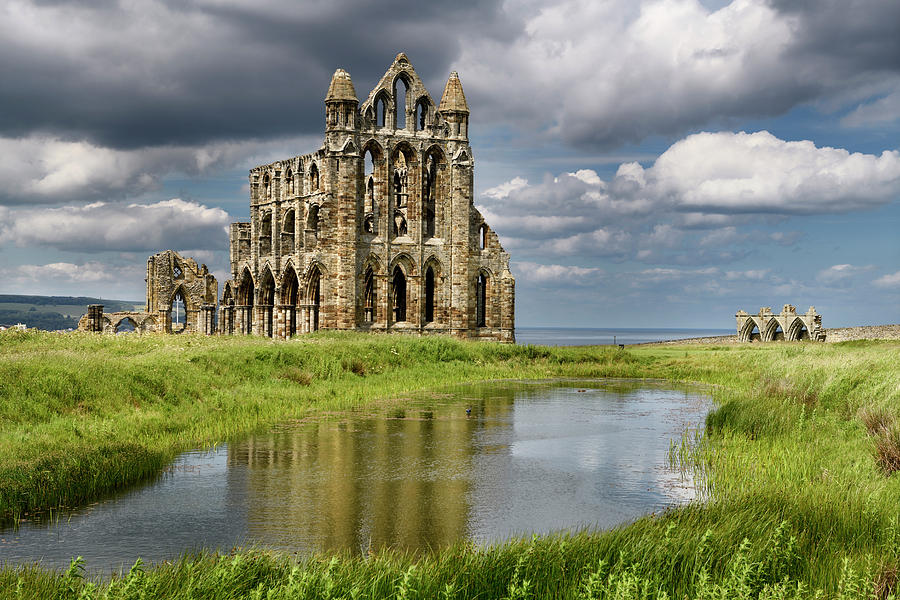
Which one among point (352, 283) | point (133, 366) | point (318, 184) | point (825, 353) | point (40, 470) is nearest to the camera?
point (40, 470)

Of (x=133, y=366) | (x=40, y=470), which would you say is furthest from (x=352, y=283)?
(x=40, y=470)

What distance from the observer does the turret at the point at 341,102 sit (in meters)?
51.1

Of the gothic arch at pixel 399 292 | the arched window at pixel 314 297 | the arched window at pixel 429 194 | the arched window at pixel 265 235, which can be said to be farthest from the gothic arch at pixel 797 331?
the arched window at pixel 265 235

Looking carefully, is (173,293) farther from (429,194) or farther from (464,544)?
(464,544)

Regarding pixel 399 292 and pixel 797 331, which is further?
pixel 399 292

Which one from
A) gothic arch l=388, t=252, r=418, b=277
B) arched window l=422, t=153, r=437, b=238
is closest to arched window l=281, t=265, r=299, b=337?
gothic arch l=388, t=252, r=418, b=277

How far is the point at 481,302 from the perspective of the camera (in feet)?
188

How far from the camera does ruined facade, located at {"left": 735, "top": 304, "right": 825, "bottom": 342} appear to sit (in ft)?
164

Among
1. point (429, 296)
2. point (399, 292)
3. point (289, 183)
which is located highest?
point (289, 183)

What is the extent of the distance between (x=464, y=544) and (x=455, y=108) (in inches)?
1853

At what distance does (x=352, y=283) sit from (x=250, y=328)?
16366 mm

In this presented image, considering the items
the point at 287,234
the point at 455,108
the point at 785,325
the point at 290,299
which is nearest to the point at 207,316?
the point at 287,234

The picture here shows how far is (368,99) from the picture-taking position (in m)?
52.3

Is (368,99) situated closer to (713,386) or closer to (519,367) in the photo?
(519,367)
